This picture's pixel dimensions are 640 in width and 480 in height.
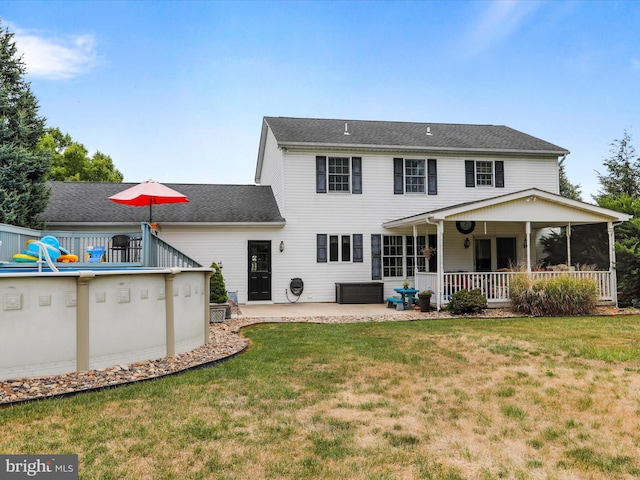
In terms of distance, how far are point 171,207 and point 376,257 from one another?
7482mm

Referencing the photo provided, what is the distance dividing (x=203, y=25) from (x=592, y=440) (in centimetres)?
1631

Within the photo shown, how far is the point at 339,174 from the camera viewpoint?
50.6ft

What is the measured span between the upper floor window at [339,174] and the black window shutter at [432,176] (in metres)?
2.60

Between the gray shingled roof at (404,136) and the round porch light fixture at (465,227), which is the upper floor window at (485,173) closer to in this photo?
the gray shingled roof at (404,136)

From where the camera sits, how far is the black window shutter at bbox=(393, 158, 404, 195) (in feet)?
51.6

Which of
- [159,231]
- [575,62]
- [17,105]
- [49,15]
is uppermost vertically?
[49,15]

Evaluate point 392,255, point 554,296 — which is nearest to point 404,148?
point 392,255

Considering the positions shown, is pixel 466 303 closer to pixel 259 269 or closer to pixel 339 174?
pixel 339 174

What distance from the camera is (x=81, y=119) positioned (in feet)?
90.0

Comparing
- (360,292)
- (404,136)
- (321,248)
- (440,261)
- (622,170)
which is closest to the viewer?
(440,261)

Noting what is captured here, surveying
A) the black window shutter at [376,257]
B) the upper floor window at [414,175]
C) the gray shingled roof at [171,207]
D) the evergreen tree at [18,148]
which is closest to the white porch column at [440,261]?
the black window shutter at [376,257]

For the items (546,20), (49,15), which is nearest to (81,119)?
(49,15)

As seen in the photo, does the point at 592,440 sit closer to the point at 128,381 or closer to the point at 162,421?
the point at 162,421

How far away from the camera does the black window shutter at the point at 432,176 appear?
15938 millimetres
